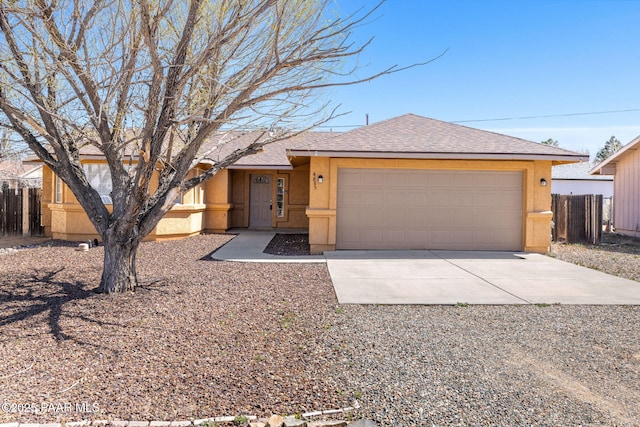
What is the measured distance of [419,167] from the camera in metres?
11.0

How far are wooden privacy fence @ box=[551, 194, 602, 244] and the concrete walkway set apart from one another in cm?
419

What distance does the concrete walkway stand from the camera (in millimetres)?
6289

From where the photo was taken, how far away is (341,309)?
18.2ft

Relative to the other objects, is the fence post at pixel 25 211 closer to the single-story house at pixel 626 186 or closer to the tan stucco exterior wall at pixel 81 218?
the tan stucco exterior wall at pixel 81 218

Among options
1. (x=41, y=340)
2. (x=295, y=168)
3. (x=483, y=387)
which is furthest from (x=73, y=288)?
(x=295, y=168)

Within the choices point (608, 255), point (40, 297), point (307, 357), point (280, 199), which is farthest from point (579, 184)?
point (40, 297)

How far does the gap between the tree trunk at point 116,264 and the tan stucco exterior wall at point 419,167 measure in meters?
5.50

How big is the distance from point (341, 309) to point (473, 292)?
8.24 ft

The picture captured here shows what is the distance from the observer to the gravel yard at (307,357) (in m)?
3.01

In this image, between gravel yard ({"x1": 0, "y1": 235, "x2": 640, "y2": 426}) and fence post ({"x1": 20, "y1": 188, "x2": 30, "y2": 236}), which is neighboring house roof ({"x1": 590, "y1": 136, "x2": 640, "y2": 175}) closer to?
gravel yard ({"x1": 0, "y1": 235, "x2": 640, "y2": 426})

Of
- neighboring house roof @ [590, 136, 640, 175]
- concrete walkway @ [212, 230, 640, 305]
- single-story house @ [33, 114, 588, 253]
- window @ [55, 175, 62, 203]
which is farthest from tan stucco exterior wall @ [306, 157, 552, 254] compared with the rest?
window @ [55, 175, 62, 203]

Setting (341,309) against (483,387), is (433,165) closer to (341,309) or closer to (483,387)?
(341,309)

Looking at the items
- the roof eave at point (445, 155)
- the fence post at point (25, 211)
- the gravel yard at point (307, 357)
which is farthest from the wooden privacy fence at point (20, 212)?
the roof eave at point (445, 155)

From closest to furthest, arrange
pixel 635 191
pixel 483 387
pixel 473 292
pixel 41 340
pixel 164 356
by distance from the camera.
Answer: pixel 483 387
pixel 164 356
pixel 41 340
pixel 473 292
pixel 635 191
